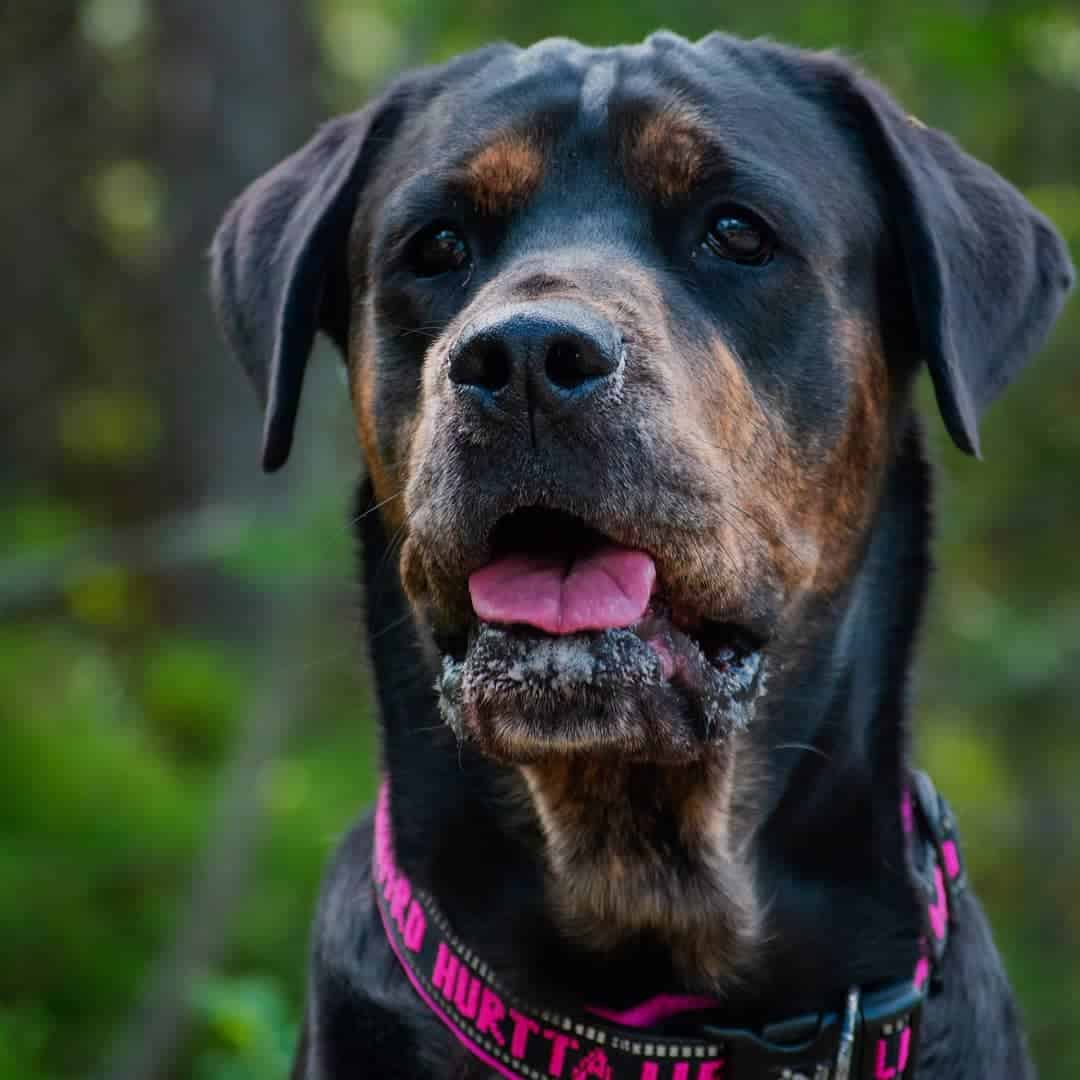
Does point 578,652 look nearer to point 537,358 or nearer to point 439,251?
point 537,358

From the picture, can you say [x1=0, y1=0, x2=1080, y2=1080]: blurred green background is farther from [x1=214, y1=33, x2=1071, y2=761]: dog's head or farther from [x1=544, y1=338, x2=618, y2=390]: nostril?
[x1=544, y1=338, x2=618, y2=390]: nostril

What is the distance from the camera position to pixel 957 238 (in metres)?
3.19

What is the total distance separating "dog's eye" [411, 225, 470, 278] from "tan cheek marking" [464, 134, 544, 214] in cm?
8

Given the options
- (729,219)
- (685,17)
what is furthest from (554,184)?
(685,17)

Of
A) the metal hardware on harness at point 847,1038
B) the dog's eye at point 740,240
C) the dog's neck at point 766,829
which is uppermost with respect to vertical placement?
the dog's eye at point 740,240

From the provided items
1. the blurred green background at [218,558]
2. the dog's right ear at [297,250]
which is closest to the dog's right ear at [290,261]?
the dog's right ear at [297,250]

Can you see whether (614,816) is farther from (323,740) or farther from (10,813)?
(323,740)

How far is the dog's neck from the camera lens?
2.94 meters

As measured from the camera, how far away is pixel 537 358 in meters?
2.54

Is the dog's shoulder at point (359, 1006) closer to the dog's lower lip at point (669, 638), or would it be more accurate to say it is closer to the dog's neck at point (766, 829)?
the dog's neck at point (766, 829)

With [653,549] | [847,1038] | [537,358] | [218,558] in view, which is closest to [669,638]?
[653,549]

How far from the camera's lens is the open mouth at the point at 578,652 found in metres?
2.67

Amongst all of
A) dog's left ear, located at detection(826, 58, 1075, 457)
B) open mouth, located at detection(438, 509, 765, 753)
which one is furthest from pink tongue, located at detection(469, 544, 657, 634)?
dog's left ear, located at detection(826, 58, 1075, 457)

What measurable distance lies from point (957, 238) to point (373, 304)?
3.43 ft
